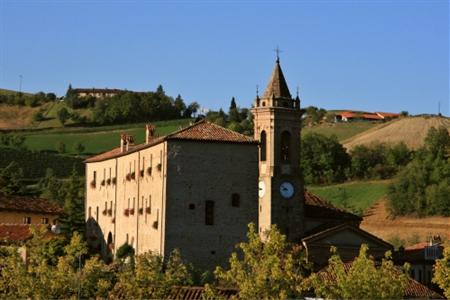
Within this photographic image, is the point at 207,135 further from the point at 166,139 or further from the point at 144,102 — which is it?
the point at 144,102

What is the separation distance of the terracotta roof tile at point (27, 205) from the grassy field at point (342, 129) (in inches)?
2925

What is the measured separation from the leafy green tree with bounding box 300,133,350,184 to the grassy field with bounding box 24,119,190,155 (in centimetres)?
1624

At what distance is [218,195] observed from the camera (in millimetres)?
72938

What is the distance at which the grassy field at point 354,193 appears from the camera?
120 metres

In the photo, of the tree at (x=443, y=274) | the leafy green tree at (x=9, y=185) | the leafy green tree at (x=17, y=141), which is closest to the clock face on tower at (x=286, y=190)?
the tree at (x=443, y=274)

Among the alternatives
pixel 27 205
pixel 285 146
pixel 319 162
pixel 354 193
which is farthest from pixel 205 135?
pixel 319 162

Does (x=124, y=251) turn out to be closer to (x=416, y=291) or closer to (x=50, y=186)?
(x=416, y=291)

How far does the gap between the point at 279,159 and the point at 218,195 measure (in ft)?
31.5

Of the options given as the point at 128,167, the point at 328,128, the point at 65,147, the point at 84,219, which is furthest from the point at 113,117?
the point at 128,167

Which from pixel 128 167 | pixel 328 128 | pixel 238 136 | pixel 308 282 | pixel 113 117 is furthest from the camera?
pixel 328 128

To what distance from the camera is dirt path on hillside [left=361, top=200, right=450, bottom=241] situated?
10938cm

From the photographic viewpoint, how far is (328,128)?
564ft

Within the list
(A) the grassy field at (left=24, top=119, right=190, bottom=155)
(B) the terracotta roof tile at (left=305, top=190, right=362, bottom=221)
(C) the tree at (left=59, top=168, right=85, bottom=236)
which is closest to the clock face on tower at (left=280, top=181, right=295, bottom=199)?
(B) the terracotta roof tile at (left=305, top=190, right=362, bottom=221)

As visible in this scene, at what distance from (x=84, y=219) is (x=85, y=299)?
44492 mm
